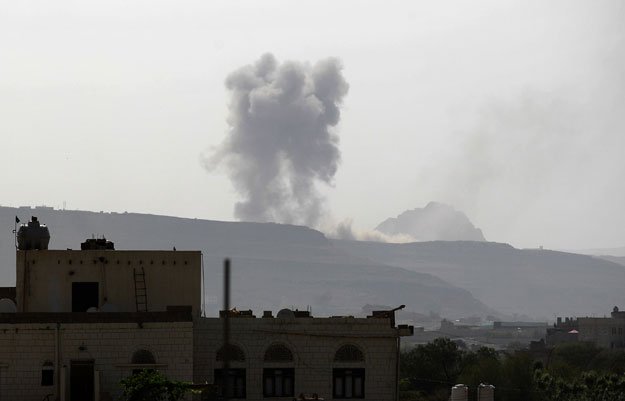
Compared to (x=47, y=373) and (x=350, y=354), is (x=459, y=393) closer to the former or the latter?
(x=350, y=354)

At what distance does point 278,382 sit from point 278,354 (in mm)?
951

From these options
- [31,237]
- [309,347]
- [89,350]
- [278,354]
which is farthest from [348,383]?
[31,237]

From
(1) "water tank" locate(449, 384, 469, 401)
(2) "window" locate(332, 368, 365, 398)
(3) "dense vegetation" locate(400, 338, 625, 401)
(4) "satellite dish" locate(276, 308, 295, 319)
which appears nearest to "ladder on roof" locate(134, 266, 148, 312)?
(4) "satellite dish" locate(276, 308, 295, 319)

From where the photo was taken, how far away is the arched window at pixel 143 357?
51375 millimetres

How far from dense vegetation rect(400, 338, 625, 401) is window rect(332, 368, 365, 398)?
48391 millimetres

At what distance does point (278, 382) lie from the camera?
55188 mm

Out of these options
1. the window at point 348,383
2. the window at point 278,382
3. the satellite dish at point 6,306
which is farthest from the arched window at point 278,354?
the satellite dish at point 6,306

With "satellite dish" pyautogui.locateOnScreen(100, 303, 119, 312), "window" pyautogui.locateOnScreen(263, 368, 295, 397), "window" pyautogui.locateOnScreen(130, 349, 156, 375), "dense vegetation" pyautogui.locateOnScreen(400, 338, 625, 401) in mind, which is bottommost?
"dense vegetation" pyautogui.locateOnScreen(400, 338, 625, 401)

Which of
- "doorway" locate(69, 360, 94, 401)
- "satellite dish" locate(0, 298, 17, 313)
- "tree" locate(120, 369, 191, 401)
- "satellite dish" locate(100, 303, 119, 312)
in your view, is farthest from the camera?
"satellite dish" locate(0, 298, 17, 313)

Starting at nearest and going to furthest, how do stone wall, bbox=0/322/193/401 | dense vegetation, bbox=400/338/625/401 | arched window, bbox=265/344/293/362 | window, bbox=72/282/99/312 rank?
stone wall, bbox=0/322/193/401 < window, bbox=72/282/99/312 < arched window, bbox=265/344/293/362 < dense vegetation, bbox=400/338/625/401

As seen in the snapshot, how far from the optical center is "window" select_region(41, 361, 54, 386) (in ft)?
167

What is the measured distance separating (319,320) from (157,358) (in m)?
6.22

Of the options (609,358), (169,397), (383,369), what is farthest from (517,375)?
(169,397)

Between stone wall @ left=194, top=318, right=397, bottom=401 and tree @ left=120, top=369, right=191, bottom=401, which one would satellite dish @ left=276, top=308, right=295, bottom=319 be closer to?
stone wall @ left=194, top=318, right=397, bottom=401
